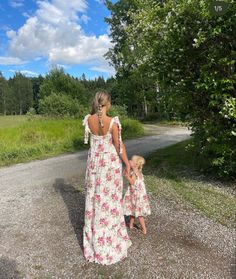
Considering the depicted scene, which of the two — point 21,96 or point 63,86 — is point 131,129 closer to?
point 63,86

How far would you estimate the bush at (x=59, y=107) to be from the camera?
29269 millimetres

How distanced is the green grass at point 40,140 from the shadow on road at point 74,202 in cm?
536

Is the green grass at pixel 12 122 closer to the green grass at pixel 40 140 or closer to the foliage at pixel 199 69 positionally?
the green grass at pixel 40 140

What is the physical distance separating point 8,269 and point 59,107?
25.9m

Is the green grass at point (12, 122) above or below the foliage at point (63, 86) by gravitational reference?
below

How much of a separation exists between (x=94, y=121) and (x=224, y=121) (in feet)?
14.2

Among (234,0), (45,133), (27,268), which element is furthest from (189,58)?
(45,133)

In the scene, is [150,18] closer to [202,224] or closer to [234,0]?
[234,0]

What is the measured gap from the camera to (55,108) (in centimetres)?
3042

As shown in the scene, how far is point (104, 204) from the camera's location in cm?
504

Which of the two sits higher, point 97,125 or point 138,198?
point 97,125

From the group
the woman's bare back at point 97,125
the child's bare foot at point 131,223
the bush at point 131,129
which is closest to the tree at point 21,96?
the bush at point 131,129

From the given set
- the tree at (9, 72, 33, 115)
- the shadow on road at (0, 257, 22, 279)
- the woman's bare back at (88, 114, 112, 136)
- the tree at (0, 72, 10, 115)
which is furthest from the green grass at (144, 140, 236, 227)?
the tree at (9, 72, 33, 115)

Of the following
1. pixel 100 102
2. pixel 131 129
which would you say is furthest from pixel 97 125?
pixel 131 129
